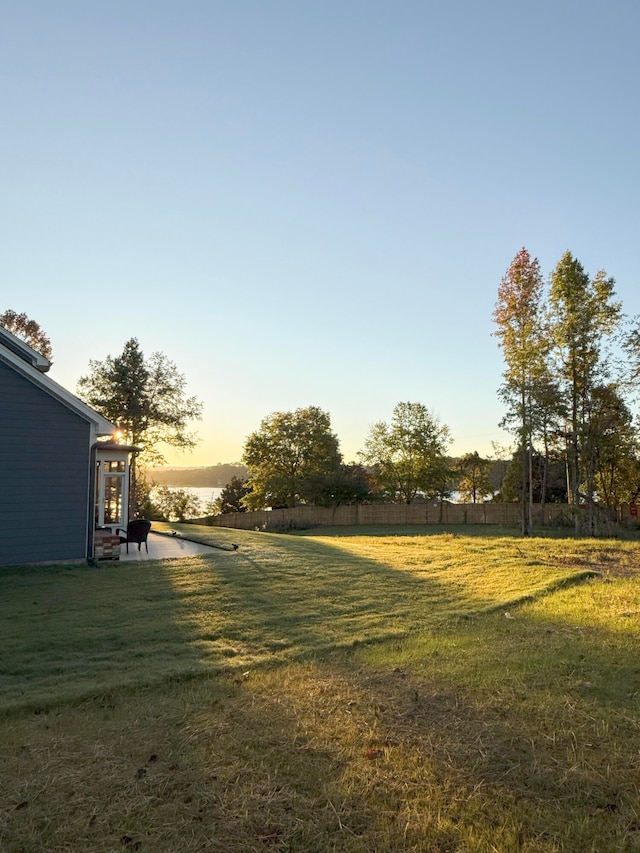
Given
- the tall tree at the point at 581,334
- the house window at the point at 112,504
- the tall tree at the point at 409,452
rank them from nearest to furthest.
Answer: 1. the house window at the point at 112,504
2. the tall tree at the point at 581,334
3. the tall tree at the point at 409,452

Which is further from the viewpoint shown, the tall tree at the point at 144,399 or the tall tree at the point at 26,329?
the tall tree at the point at 144,399

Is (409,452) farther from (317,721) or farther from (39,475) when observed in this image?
(317,721)

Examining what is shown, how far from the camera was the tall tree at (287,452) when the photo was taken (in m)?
35.2

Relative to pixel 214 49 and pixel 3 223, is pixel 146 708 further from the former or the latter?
pixel 3 223

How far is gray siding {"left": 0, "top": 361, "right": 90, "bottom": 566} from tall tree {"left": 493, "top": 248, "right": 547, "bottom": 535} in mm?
16120

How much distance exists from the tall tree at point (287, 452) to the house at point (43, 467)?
2423 centimetres

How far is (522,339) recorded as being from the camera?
21.1 meters

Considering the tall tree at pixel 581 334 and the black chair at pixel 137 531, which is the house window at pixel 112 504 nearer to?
the black chair at pixel 137 531

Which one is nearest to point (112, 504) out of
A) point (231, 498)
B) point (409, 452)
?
point (231, 498)

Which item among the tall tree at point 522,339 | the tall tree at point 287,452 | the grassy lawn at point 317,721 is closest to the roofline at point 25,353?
the grassy lawn at point 317,721

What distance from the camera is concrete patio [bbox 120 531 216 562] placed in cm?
1073

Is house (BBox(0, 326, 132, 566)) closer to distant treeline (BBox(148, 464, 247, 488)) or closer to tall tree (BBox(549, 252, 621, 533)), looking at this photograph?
tall tree (BBox(549, 252, 621, 533))

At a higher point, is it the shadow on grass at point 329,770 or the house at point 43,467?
the house at point 43,467

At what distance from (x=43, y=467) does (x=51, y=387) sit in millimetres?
1510
